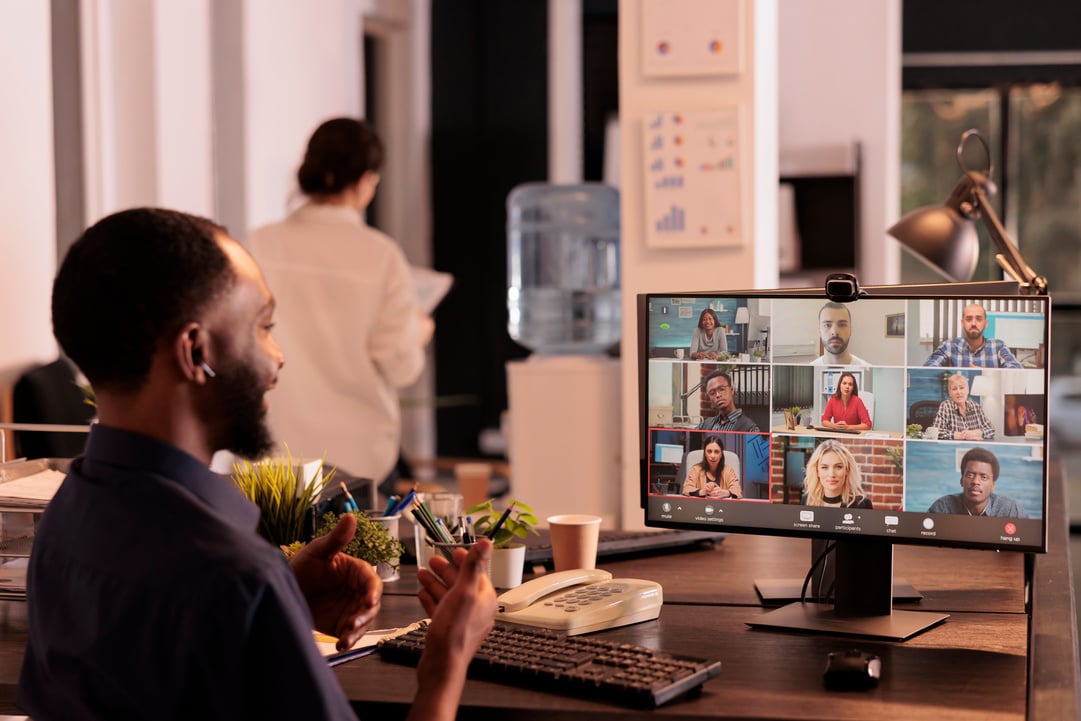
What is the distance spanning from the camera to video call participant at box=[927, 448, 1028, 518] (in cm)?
165

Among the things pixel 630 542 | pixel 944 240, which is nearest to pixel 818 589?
pixel 630 542

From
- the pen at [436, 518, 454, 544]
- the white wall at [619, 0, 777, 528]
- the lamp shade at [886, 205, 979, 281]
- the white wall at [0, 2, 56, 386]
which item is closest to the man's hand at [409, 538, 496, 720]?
the pen at [436, 518, 454, 544]

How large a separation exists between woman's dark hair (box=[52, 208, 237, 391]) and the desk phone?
2.34 feet

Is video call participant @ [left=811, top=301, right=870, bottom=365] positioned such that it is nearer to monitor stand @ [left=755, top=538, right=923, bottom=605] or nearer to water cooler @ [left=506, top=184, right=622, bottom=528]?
monitor stand @ [left=755, top=538, right=923, bottom=605]

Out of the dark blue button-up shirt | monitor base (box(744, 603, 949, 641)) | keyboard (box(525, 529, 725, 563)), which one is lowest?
monitor base (box(744, 603, 949, 641))

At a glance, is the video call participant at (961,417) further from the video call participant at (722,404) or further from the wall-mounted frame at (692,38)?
the wall-mounted frame at (692,38)

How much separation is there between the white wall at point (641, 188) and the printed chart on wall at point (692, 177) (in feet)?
0.09

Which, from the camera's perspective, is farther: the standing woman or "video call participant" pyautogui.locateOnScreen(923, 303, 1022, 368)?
the standing woman

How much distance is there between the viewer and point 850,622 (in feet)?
5.72

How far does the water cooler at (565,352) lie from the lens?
4.10 meters

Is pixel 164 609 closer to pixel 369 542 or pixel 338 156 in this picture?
pixel 369 542

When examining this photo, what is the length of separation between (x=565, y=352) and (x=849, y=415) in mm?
2977

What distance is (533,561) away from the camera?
6.99 feet

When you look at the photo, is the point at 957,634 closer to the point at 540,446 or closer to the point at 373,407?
the point at 373,407
